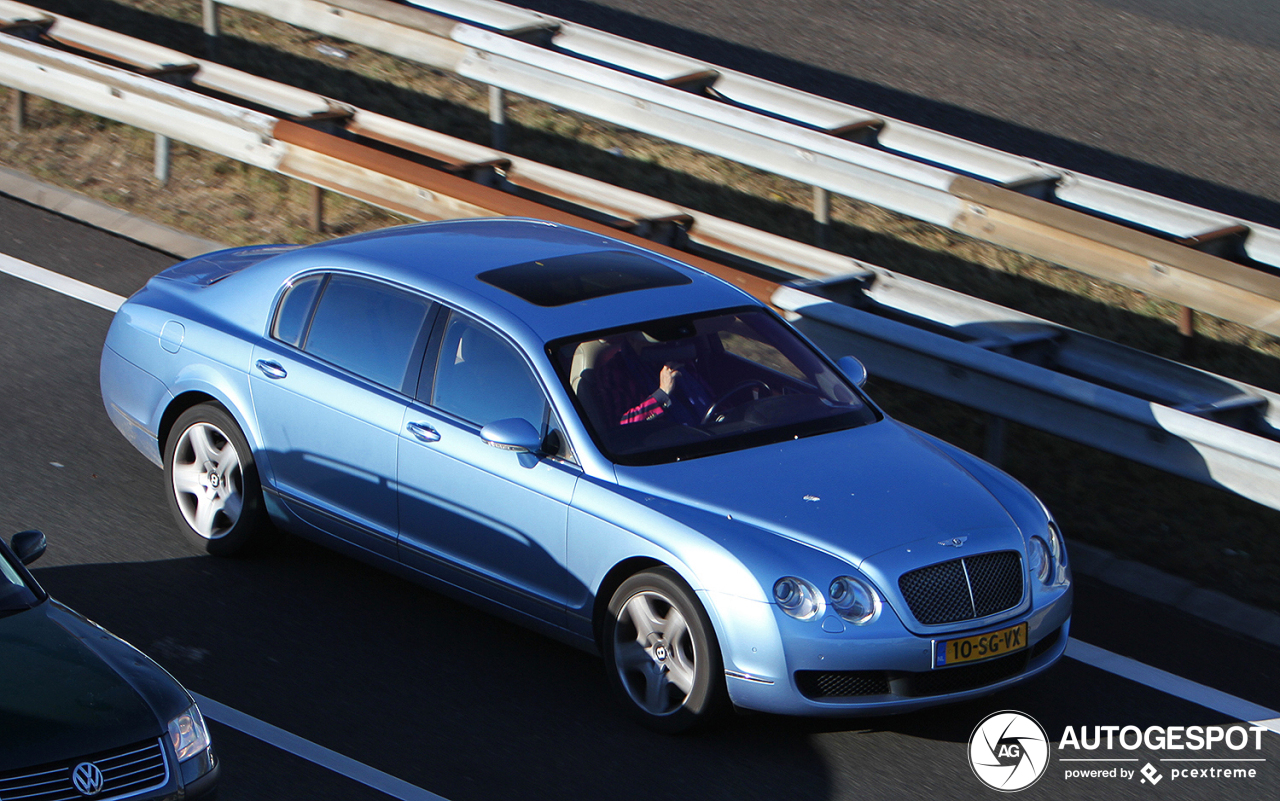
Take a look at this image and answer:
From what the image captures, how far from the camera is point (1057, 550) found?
654cm

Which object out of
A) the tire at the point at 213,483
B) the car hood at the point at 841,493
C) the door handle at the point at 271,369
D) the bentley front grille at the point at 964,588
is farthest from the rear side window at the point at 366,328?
the bentley front grille at the point at 964,588

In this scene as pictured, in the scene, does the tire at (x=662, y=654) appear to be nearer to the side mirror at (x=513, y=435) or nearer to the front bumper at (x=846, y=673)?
the front bumper at (x=846, y=673)

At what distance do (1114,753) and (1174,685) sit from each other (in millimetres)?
786

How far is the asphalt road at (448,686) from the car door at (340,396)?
46 cm

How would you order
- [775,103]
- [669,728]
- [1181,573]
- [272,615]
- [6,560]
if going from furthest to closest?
1. [775,103]
2. [1181,573]
3. [272,615]
4. [669,728]
5. [6,560]

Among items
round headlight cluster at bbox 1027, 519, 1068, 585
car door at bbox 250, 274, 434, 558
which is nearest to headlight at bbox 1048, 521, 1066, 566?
round headlight cluster at bbox 1027, 519, 1068, 585

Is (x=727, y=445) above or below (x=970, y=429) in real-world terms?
above

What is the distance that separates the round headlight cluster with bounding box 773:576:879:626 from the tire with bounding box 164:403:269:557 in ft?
9.47

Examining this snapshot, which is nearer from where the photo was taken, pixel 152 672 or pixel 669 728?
pixel 152 672

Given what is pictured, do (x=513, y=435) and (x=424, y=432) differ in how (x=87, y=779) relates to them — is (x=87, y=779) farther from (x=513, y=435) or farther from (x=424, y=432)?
(x=424, y=432)

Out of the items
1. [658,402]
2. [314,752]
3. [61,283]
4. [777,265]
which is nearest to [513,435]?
[658,402]

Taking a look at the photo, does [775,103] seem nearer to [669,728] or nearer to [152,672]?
[669,728]

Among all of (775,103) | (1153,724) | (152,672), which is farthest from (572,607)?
(775,103)

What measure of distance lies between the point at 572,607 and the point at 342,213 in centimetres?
657
